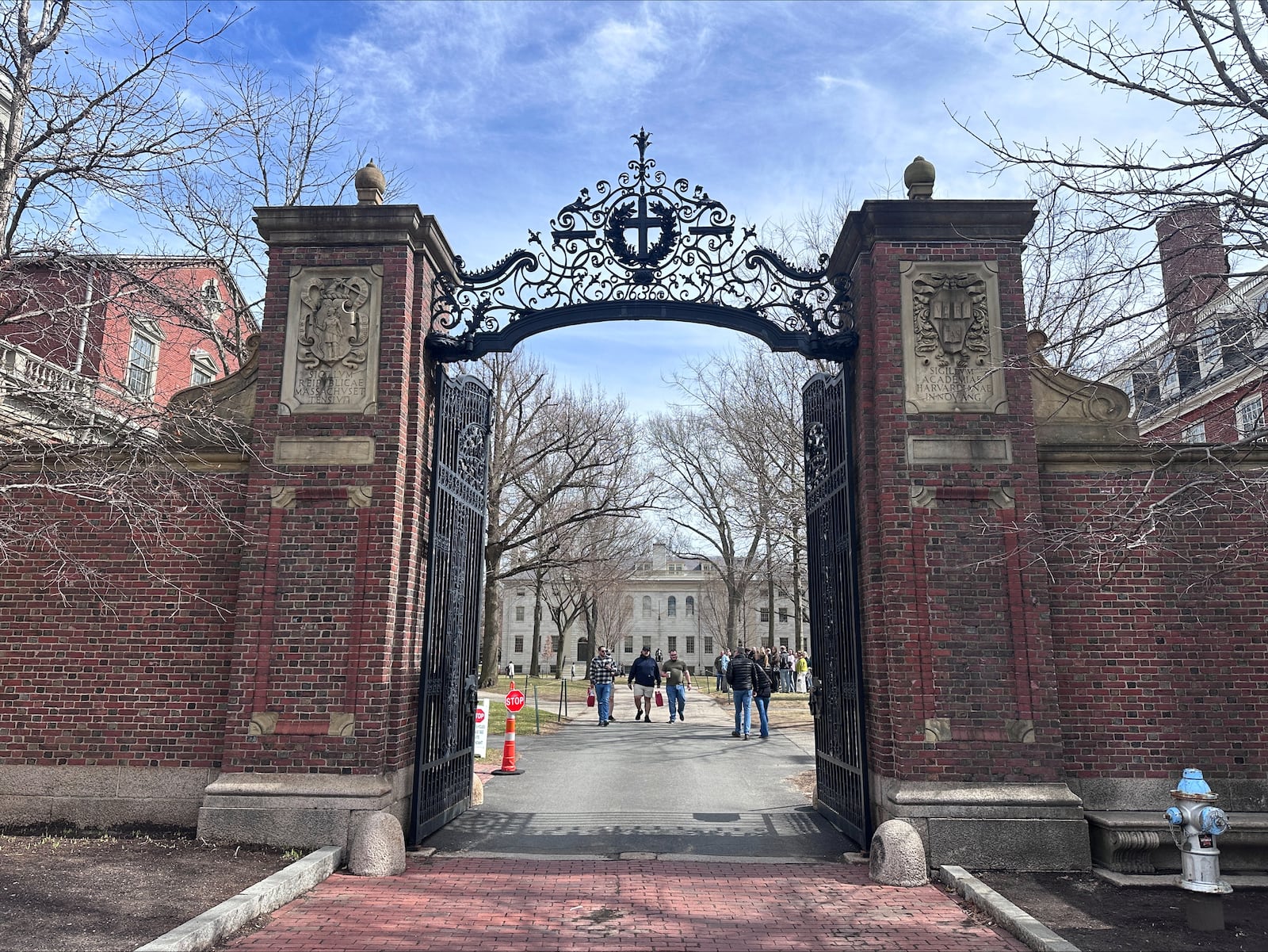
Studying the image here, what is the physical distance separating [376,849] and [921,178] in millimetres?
7620

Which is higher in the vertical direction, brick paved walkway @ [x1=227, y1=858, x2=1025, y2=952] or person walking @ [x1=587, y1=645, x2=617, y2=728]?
person walking @ [x1=587, y1=645, x2=617, y2=728]

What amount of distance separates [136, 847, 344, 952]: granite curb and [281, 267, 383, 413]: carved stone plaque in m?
3.80

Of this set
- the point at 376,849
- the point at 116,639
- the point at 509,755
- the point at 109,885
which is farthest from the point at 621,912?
the point at 509,755

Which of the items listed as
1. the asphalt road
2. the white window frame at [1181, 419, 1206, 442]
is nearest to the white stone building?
the white window frame at [1181, 419, 1206, 442]

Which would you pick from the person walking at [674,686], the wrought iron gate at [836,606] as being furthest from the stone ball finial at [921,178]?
the person walking at [674,686]

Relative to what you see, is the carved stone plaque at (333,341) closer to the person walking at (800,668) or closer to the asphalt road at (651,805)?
the asphalt road at (651,805)

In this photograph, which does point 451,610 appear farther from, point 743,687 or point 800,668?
point 800,668

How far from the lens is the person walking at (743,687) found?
17.8 meters

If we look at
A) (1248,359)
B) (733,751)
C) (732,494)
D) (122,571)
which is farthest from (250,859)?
(732,494)

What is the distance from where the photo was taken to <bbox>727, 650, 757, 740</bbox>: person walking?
17.8 m

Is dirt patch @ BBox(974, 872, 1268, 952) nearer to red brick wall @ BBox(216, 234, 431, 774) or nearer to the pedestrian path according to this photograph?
the pedestrian path

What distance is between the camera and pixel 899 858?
6883 mm

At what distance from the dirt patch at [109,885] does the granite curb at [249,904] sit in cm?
15

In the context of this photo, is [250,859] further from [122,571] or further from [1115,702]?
[1115,702]
